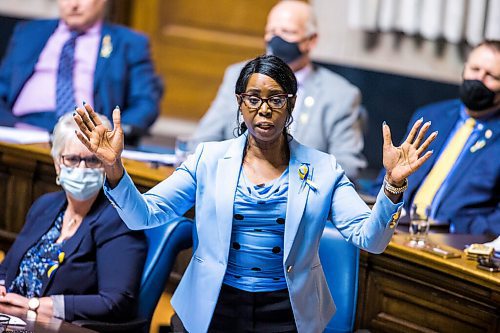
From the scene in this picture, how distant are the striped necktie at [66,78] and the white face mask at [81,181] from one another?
1.91 m

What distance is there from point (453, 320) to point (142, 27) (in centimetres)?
438

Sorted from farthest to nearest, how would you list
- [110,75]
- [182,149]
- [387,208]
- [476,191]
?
[110,75] → [182,149] → [476,191] → [387,208]

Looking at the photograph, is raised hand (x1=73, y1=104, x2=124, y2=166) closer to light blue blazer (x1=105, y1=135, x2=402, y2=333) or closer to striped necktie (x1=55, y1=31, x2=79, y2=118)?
light blue blazer (x1=105, y1=135, x2=402, y2=333)

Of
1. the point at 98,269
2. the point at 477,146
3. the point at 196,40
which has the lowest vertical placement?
the point at 98,269

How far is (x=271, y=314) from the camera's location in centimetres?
308

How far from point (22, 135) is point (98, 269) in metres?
1.64

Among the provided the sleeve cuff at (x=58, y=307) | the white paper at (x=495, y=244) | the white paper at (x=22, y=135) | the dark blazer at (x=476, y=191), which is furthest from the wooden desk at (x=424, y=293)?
the white paper at (x=22, y=135)

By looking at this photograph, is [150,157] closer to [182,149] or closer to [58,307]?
[182,149]

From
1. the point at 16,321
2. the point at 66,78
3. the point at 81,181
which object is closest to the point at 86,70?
the point at 66,78

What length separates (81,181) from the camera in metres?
3.65

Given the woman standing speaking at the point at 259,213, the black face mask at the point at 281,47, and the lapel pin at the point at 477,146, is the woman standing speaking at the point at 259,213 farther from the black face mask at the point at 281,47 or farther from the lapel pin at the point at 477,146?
the black face mask at the point at 281,47

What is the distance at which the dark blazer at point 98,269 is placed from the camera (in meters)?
3.50

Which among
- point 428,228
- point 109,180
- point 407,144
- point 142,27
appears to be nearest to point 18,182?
point 428,228

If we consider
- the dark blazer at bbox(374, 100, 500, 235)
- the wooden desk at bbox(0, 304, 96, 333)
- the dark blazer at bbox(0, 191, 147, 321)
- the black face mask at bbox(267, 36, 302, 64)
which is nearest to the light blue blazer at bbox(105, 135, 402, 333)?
the wooden desk at bbox(0, 304, 96, 333)
